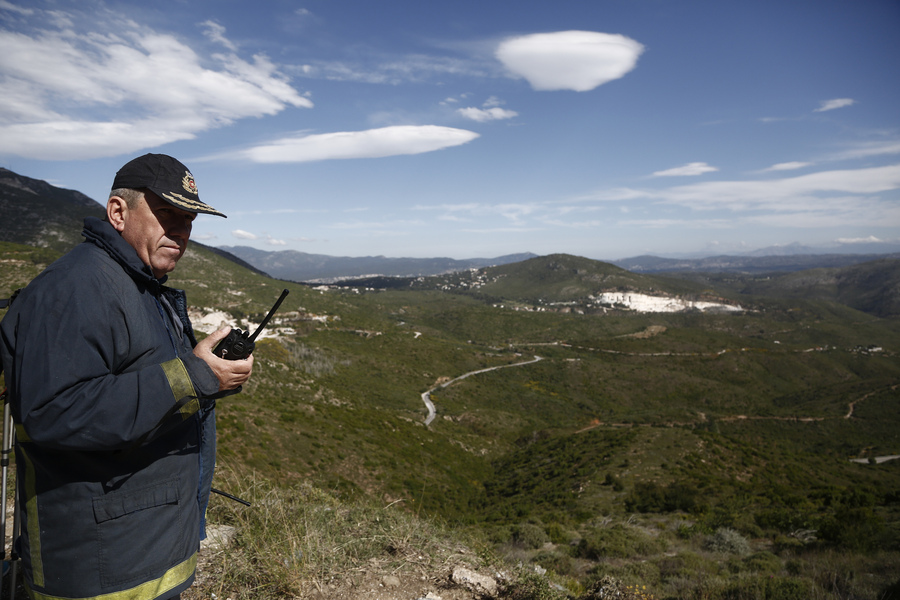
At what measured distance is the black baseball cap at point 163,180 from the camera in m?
2.15

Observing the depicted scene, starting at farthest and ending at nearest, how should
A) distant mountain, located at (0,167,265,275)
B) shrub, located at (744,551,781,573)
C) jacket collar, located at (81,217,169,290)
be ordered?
distant mountain, located at (0,167,265,275) < shrub, located at (744,551,781,573) < jacket collar, located at (81,217,169,290)

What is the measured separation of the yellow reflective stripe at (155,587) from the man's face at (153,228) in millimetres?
1567

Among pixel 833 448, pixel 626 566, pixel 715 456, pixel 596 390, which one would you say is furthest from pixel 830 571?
pixel 596 390

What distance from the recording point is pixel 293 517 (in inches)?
193

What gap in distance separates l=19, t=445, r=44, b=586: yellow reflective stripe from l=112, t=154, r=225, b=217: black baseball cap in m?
1.31

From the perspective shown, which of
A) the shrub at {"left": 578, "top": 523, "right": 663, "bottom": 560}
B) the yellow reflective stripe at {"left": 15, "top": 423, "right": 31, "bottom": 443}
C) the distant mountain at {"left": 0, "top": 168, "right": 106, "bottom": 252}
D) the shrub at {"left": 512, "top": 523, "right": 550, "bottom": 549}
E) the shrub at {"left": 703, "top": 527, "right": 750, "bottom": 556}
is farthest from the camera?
the distant mountain at {"left": 0, "top": 168, "right": 106, "bottom": 252}

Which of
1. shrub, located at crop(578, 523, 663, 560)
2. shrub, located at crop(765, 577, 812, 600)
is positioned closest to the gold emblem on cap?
shrub, located at crop(765, 577, 812, 600)

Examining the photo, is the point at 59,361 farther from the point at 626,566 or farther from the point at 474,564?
the point at 626,566

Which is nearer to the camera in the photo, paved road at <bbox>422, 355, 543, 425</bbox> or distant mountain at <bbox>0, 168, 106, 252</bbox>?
paved road at <bbox>422, 355, 543, 425</bbox>

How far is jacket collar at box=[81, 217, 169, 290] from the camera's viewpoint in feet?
6.76

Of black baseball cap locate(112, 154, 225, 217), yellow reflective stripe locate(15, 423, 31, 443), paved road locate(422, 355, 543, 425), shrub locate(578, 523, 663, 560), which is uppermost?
black baseball cap locate(112, 154, 225, 217)

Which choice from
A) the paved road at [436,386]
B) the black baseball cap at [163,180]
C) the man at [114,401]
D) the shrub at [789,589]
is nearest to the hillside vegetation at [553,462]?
the shrub at [789,589]

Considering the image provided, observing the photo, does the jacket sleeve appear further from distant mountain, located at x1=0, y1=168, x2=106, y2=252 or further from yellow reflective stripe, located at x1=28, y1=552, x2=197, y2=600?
distant mountain, located at x1=0, y1=168, x2=106, y2=252

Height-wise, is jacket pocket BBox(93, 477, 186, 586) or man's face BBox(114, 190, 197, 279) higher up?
man's face BBox(114, 190, 197, 279)
